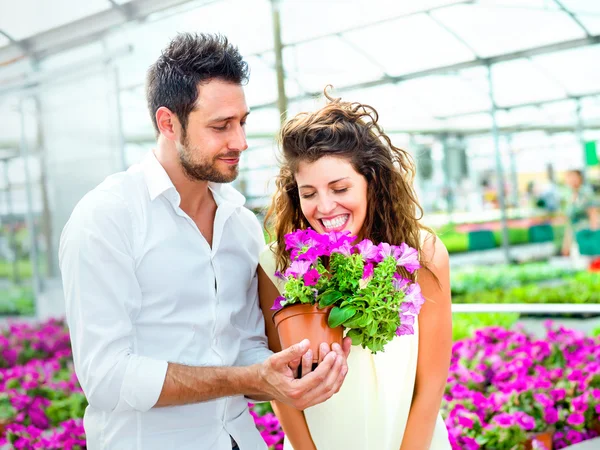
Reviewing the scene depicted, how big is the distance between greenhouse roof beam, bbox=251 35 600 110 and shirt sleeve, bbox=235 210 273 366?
3.75 meters

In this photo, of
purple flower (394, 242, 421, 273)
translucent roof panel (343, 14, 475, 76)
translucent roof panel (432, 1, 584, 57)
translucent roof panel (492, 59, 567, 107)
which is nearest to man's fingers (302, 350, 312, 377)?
purple flower (394, 242, 421, 273)

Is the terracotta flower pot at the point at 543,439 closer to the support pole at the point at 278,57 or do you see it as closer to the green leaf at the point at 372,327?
the green leaf at the point at 372,327

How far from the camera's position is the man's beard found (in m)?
1.92

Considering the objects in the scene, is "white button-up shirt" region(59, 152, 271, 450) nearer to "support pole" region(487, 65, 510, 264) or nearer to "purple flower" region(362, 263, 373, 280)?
"purple flower" region(362, 263, 373, 280)

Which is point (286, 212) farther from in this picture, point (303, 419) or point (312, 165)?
point (303, 419)

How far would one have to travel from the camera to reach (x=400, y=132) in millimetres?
7328

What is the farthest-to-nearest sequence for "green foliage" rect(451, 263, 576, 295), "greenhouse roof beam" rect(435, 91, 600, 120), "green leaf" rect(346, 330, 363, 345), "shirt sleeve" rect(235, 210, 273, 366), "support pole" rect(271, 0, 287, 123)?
"green foliage" rect(451, 263, 576, 295), "greenhouse roof beam" rect(435, 91, 600, 120), "support pole" rect(271, 0, 287, 123), "shirt sleeve" rect(235, 210, 273, 366), "green leaf" rect(346, 330, 363, 345)

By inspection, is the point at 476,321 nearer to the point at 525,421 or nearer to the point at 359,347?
the point at 525,421

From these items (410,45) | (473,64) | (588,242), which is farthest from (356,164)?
(588,242)

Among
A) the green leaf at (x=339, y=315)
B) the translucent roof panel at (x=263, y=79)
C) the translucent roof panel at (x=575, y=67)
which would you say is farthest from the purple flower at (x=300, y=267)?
the translucent roof panel at (x=575, y=67)

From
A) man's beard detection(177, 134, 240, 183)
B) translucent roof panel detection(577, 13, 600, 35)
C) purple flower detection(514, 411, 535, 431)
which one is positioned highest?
translucent roof panel detection(577, 13, 600, 35)

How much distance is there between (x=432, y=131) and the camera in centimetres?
746

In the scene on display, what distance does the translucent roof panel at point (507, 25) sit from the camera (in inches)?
235

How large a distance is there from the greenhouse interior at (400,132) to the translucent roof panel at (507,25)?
0.05 ft
